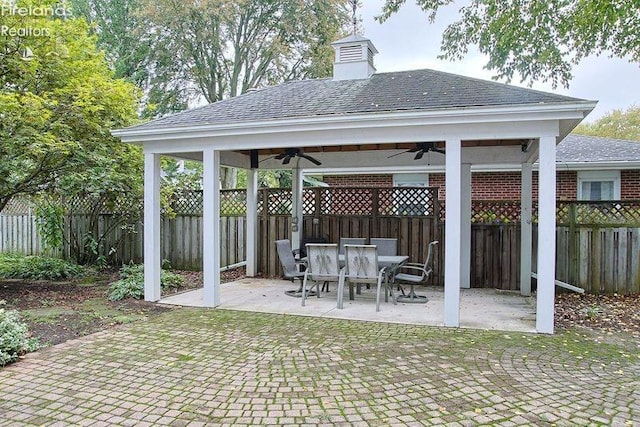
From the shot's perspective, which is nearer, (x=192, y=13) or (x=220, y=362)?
(x=220, y=362)

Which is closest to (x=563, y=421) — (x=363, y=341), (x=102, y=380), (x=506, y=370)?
(x=506, y=370)

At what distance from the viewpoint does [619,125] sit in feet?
99.3

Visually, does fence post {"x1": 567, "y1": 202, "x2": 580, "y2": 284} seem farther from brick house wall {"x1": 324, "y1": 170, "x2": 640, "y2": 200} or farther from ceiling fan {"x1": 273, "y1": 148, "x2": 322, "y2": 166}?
ceiling fan {"x1": 273, "y1": 148, "x2": 322, "y2": 166}

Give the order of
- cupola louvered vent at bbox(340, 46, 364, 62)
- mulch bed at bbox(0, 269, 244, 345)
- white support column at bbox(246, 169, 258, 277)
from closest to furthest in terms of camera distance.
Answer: mulch bed at bbox(0, 269, 244, 345) → cupola louvered vent at bbox(340, 46, 364, 62) → white support column at bbox(246, 169, 258, 277)

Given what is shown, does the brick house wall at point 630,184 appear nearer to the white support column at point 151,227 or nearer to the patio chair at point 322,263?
the patio chair at point 322,263

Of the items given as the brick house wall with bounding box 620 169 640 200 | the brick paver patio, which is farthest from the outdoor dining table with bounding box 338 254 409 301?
the brick house wall with bounding box 620 169 640 200

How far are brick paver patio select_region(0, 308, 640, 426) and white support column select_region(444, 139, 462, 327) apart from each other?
391 millimetres

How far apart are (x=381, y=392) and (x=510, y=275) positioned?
6.02m

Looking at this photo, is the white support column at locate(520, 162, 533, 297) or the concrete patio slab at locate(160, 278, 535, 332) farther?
the white support column at locate(520, 162, 533, 297)

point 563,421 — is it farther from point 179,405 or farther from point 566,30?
point 566,30

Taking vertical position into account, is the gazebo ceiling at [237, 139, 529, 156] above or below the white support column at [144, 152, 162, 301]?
above

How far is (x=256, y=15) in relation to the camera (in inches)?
773

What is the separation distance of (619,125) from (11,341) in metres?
35.6

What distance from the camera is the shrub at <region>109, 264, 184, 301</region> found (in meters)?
7.54
